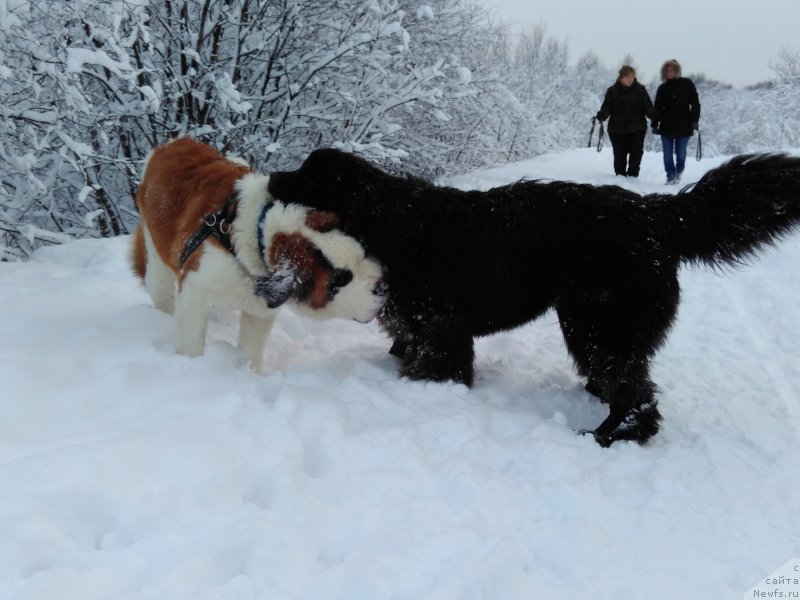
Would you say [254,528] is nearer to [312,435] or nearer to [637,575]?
[312,435]

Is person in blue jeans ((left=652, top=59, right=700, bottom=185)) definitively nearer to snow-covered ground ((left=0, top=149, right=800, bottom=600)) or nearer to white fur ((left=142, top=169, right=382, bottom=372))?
snow-covered ground ((left=0, top=149, right=800, bottom=600))

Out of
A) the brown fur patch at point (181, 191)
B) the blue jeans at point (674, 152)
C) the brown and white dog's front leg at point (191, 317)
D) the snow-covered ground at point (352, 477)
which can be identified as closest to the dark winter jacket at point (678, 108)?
the blue jeans at point (674, 152)

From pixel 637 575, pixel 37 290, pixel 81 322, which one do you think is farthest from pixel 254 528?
pixel 37 290

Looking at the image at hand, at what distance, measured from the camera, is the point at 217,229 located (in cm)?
310

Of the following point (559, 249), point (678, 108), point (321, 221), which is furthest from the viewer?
point (678, 108)

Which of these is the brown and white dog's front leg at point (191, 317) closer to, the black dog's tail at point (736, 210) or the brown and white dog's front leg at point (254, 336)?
the brown and white dog's front leg at point (254, 336)

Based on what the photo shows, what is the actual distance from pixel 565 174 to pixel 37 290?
9744 mm

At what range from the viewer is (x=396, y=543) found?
1.98 meters

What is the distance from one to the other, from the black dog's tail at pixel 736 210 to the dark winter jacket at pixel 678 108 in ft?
27.7

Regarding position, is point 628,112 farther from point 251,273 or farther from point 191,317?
point 191,317

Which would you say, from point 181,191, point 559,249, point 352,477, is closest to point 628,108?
point 559,249

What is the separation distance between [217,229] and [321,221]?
0.59m

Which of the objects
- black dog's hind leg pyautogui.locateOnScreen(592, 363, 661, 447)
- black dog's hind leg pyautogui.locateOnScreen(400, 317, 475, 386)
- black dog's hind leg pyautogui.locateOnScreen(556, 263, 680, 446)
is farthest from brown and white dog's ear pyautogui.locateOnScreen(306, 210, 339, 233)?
black dog's hind leg pyautogui.locateOnScreen(592, 363, 661, 447)

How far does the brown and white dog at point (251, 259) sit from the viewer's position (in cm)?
298
